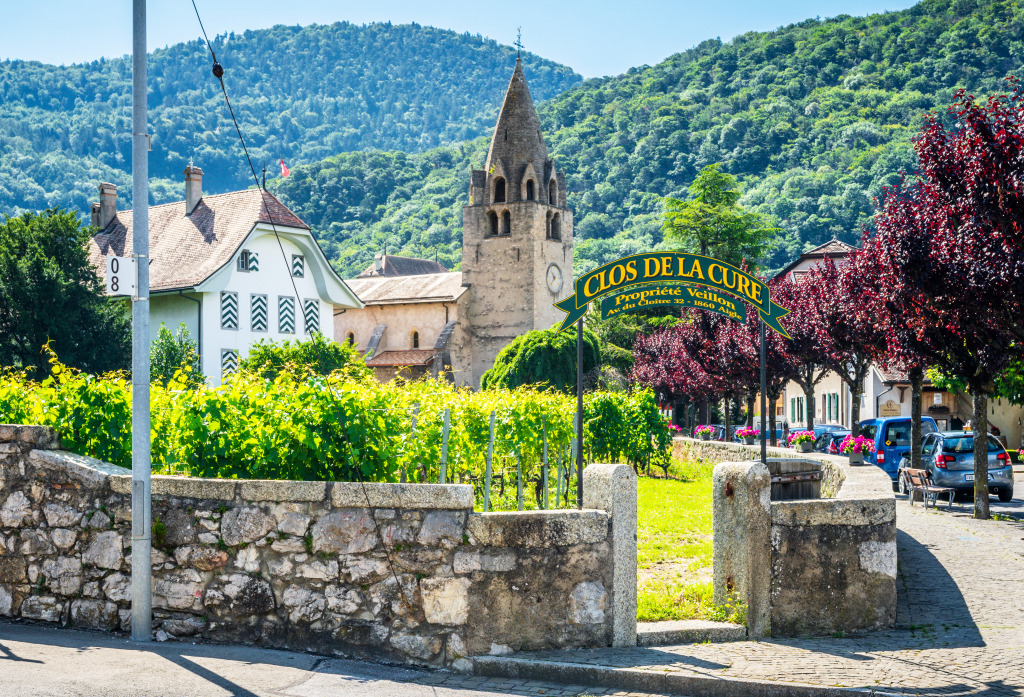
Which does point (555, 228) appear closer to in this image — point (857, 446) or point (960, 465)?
point (857, 446)

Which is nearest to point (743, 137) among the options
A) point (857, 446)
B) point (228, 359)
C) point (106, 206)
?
point (106, 206)

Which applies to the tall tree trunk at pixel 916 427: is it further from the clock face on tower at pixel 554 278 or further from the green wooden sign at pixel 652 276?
the clock face on tower at pixel 554 278

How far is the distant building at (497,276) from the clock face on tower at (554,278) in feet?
0.23

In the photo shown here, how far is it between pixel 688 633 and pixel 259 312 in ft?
128

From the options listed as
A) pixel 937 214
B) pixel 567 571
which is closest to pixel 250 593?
pixel 567 571

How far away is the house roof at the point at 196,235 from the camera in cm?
4247

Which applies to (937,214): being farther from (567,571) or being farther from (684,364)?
(684,364)

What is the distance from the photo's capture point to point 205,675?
6641mm

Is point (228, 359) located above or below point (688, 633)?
Answer: above

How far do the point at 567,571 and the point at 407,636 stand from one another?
125cm

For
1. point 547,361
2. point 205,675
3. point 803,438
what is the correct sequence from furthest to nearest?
point 547,361
point 803,438
point 205,675

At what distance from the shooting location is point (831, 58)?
456 feet

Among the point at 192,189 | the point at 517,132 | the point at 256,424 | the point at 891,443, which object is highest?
the point at 517,132

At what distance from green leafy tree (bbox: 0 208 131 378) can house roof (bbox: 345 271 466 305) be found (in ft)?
118
